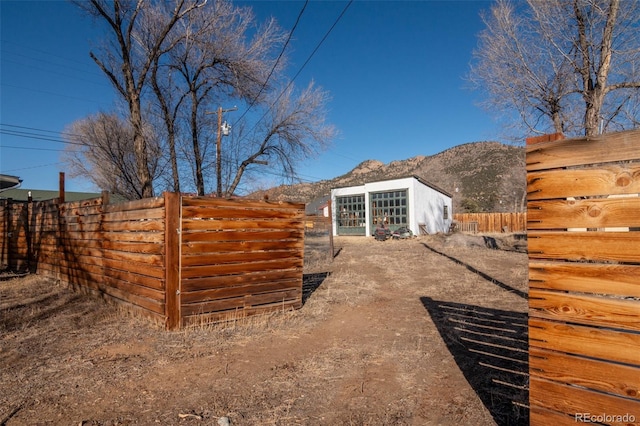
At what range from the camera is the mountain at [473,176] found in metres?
52.4

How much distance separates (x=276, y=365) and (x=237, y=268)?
2025 millimetres

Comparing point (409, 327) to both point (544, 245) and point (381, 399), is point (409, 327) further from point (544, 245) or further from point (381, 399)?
point (544, 245)

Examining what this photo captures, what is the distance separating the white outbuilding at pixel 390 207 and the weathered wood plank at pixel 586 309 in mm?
23913

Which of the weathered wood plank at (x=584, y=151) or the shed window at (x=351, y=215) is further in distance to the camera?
the shed window at (x=351, y=215)

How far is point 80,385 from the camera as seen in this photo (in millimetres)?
3381

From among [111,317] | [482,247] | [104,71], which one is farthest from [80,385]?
[482,247]

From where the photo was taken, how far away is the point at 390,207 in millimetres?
26984

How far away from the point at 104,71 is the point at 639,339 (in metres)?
13.3

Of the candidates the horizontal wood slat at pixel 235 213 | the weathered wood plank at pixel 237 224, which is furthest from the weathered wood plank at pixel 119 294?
the horizontal wood slat at pixel 235 213

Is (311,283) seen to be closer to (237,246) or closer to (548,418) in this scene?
(237,246)

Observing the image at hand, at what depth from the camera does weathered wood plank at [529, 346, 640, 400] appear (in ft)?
6.59

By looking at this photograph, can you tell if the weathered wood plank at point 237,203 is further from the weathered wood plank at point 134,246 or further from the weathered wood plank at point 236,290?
the weathered wood plank at point 236,290

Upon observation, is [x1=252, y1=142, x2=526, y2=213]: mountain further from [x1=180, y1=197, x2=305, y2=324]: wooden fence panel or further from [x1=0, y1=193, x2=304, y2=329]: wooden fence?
[x1=180, y1=197, x2=305, y2=324]: wooden fence panel

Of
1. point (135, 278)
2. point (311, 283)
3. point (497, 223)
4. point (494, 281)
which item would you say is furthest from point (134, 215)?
point (497, 223)
